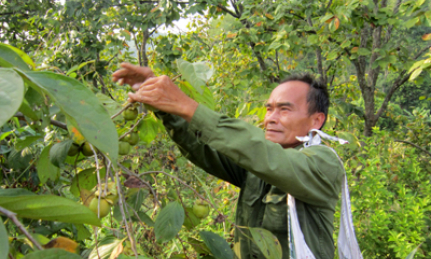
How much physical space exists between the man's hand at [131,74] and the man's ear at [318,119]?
0.77m

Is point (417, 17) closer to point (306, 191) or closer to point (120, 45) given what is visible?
point (306, 191)

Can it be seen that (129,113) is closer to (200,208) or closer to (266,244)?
(200,208)

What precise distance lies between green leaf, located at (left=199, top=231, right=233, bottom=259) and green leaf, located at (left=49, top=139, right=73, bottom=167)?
47 centimetres

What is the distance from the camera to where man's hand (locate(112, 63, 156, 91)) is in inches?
44.2

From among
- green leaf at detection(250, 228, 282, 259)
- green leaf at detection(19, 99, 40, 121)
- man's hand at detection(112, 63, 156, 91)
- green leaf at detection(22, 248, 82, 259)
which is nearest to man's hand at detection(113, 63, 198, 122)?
man's hand at detection(112, 63, 156, 91)

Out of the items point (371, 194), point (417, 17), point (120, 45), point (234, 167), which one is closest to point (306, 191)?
point (234, 167)

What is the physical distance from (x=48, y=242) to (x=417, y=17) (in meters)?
2.85

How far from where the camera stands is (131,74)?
115cm

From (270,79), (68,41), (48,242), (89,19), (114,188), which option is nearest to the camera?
(48,242)

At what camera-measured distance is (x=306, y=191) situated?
1112mm

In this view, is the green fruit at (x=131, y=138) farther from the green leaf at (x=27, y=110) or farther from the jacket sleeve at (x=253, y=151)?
the green leaf at (x=27, y=110)

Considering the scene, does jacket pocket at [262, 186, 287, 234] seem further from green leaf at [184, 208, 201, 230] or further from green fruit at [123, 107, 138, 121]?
green fruit at [123, 107, 138, 121]

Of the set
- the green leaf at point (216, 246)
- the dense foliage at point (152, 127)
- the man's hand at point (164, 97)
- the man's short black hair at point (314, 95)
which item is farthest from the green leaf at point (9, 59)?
the man's short black hair at point (314, 95)

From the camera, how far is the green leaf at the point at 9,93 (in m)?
0.44
